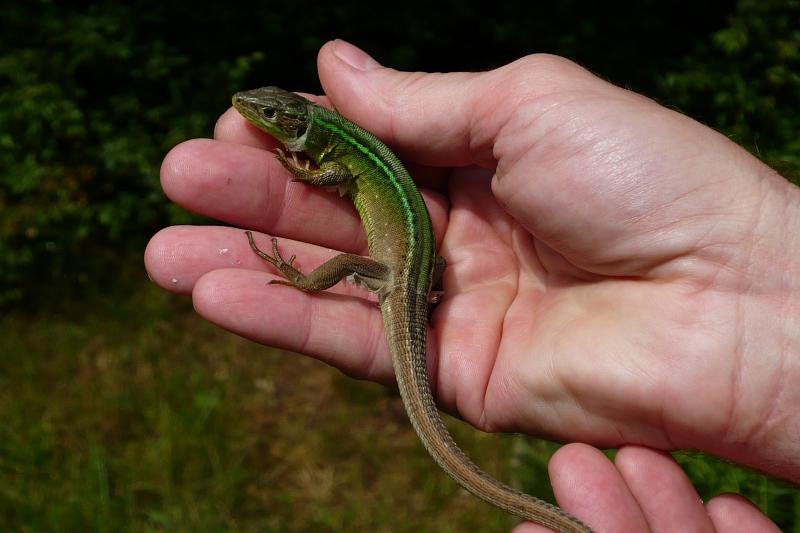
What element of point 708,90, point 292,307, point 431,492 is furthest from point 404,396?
point 708,90

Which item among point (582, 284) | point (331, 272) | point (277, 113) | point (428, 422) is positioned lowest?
point (428, 422)

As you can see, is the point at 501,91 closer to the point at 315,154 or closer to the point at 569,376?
the point at 315,154

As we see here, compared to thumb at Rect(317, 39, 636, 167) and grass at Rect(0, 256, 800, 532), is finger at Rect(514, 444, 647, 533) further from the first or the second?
thumb at Rect(317, 39, 636, 167)

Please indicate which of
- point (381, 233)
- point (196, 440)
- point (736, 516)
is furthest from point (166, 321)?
point (736, 516)

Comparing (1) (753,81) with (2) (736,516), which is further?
(1) (753,81)

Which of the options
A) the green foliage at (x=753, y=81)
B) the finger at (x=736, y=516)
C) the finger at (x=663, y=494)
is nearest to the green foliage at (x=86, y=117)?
the green foliage at (x=753, y=81)

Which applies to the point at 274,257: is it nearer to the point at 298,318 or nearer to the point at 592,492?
the point at 298,318

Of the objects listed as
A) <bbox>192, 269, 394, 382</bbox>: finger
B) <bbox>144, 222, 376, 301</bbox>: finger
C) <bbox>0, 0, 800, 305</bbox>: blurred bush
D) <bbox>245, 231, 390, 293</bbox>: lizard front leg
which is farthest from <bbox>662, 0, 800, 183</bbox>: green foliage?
<bbox>144, 222, 376, 301</bbox>: finger
